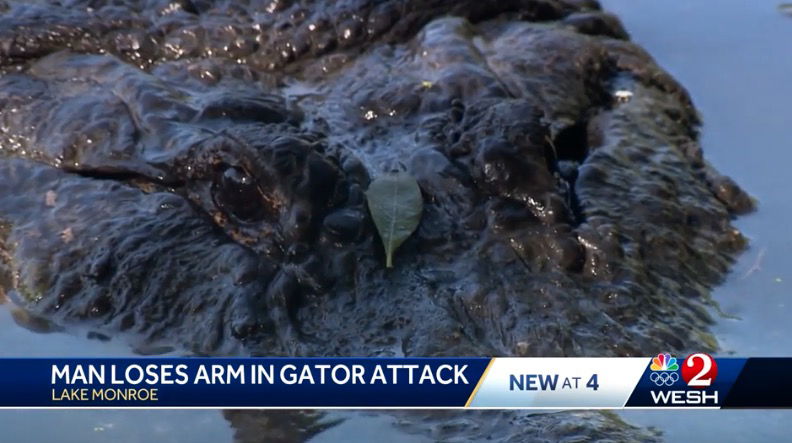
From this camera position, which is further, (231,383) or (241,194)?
(241,194)

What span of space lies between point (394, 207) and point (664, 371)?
100 cm

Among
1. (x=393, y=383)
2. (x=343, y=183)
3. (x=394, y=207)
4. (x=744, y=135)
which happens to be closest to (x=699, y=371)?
(x=393, y=383)

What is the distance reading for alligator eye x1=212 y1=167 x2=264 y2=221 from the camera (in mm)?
4680

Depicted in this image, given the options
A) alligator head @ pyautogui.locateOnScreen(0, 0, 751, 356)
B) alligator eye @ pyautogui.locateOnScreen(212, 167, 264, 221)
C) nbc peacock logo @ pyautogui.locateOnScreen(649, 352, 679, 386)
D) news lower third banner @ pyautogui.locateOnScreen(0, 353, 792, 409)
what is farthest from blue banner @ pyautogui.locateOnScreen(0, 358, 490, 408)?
Result: alligator eye @ pyautogui.locateOnScreen(212, 167, 264, 221)

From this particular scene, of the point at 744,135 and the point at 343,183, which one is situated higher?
the point at 343,183

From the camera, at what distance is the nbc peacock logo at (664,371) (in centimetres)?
415

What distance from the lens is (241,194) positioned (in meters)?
4.70

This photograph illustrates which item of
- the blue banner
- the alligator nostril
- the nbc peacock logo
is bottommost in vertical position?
the blue banner

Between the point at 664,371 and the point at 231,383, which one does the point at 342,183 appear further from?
the point at 664,371

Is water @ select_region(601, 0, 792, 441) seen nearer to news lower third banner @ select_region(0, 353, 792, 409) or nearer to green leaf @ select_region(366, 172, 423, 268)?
news lower third banner @ select_region(0, 353, 792, 409)

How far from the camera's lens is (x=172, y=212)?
189 inches

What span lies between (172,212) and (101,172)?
1.32ft

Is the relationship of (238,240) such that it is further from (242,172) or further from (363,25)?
→ (363,25)

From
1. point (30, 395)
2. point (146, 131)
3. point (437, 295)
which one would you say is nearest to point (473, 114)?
point (437, 295)
